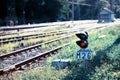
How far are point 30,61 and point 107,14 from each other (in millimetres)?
43537

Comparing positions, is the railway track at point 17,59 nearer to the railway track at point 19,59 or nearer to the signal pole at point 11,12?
the railway track at point 19,59

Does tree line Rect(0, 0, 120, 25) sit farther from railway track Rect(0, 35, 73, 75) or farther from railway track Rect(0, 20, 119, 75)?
railway track Rect(0, 20, 119, 75)

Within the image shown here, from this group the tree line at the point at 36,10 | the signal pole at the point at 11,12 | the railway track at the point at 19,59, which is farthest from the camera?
the tree line at the point at 36,10

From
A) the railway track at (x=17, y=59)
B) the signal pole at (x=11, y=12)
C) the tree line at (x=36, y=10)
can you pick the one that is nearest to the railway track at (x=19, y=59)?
the railway track at (x=17, y=59)

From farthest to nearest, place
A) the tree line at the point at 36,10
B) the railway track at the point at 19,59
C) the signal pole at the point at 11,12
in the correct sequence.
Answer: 1. the tree line at the point at 36,10
2. the signal pole at the point at 11,12
3. the railway track at the point at 19,59

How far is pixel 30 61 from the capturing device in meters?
12.3

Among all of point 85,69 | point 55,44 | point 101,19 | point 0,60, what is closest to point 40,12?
point 101,19

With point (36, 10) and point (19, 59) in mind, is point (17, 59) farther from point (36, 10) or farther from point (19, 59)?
point (36, 10)

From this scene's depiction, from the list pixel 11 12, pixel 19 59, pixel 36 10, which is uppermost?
pixel 19 59

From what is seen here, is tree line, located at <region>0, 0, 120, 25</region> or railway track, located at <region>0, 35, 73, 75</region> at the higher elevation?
railway track, located at <region>0, 35, 73, 75</region>

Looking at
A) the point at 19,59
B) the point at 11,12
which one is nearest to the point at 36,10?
the point at 11,12

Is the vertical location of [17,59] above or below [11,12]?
above

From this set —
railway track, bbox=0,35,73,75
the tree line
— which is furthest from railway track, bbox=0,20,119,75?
the tree line

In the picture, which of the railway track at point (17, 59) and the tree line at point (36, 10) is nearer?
the railway track at point (17, 59)
